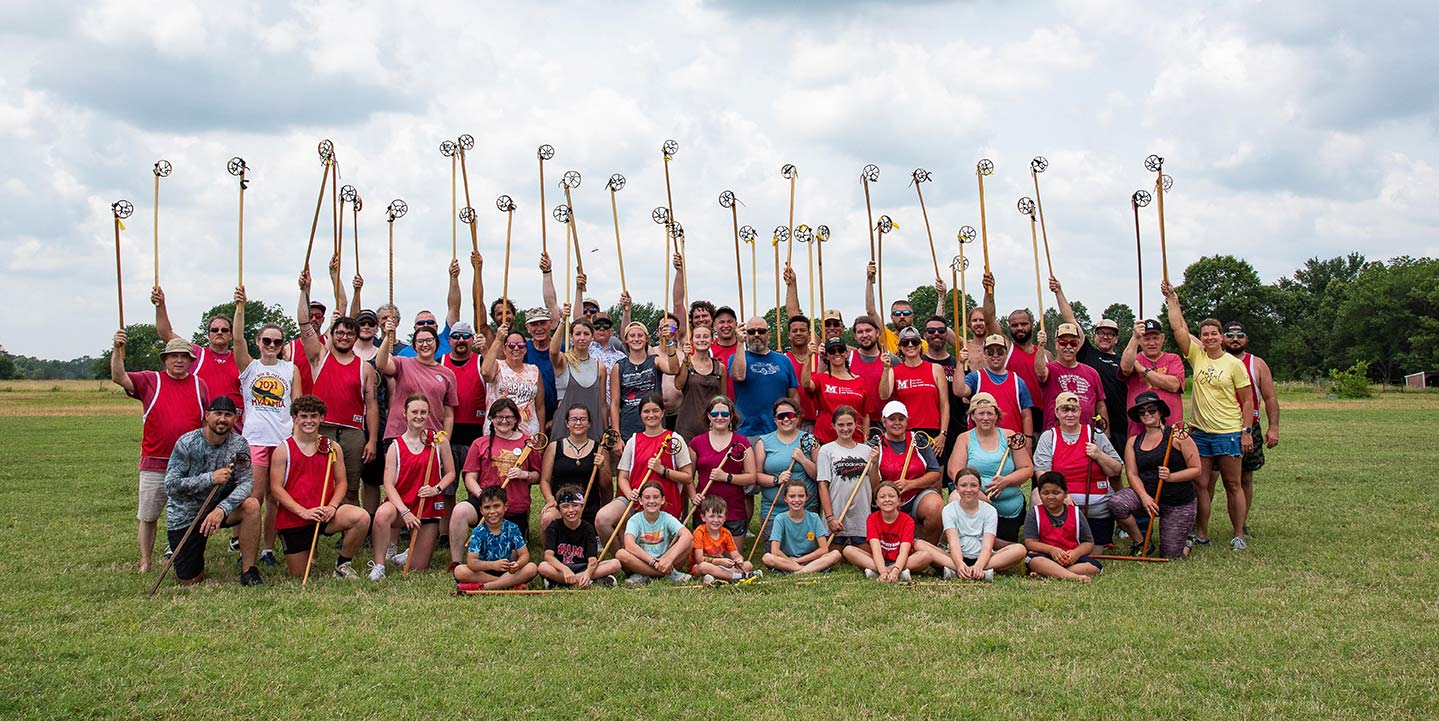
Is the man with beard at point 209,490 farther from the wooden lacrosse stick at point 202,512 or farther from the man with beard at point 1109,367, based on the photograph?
the man with beard at point 1109,367

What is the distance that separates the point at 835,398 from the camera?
9.63 m

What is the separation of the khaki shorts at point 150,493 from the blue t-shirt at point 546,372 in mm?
3334

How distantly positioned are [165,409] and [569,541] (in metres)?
3.71

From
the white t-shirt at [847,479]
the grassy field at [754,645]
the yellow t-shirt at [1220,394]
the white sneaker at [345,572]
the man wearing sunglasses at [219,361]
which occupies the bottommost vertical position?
the grassy field at [754,645]

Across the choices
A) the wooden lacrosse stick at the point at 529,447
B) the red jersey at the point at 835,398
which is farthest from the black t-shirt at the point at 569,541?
the red jersey at the point at 835,398

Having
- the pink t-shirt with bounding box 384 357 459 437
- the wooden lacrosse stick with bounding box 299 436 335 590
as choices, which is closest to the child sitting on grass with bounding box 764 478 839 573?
the pink t-shirt with bounding box 384 357 459 437

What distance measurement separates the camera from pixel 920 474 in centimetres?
921

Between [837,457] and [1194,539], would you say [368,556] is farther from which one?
[1194,539]

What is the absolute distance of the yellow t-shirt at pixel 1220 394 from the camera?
964 cm

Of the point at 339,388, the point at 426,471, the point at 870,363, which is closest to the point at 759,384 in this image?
the point at 870,363

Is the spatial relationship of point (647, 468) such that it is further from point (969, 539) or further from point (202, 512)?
point (202, 512)

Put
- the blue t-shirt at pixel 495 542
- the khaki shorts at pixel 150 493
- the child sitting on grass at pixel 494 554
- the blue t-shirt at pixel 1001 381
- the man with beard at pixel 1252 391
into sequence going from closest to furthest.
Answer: the child sitting on grass at pixel 494 554
the blue t-shirt at pixel 495 542
the khaki shorts at pixel 150 493
the blue t-shirt at pixel 1001 381
the man with beard at pixel 1252 391

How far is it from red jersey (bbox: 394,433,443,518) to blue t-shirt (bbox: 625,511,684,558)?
1754 mm

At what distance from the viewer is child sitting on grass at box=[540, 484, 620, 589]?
8.11m
